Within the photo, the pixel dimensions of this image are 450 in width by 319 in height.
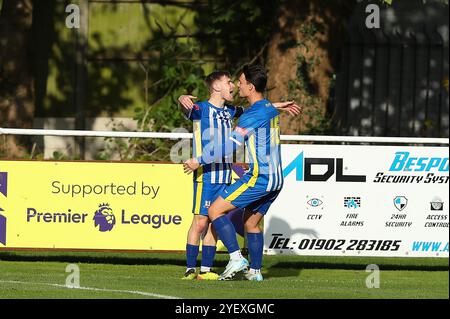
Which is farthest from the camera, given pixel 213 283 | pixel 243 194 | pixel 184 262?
pixel 184 262

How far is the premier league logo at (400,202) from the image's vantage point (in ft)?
47.4

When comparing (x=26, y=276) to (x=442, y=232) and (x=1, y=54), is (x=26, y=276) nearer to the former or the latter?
(x=442, y=232)

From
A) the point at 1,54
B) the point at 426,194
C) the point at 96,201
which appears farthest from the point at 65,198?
the point at 1,54

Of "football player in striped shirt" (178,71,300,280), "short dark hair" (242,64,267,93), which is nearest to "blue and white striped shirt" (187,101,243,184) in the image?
"football player in striped shirt" (178,71,300,280)

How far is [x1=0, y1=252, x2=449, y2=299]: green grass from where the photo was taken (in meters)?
11.3

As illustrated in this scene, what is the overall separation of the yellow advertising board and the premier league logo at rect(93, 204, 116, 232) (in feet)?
0.04

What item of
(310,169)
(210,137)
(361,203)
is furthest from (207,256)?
(361,203)

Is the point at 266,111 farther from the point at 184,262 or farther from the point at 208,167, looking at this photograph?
the point at 184,262

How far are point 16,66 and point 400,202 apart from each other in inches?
342

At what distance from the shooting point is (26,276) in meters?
12.8

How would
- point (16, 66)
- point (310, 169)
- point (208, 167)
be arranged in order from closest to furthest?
point (208, 167)
point (310, 169)
point (16, 66)

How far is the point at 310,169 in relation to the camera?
14320mm

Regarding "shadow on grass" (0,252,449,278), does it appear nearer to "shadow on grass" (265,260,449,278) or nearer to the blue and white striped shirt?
"shadow on grass" (265,260,449,278)
